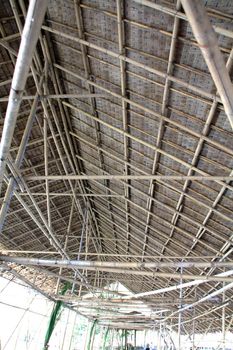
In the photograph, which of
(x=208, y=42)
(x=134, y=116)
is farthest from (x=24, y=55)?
(x=134, y=116)

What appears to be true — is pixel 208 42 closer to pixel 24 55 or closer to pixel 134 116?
pixel 24 55

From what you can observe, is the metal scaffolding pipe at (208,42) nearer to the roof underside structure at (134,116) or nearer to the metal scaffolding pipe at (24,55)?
the roof underside structure at (134,116)

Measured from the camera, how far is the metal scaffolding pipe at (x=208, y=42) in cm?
375

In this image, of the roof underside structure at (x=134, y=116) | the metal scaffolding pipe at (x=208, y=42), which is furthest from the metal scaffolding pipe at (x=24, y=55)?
the metal scaffolding pipe at (x=208, y=42)

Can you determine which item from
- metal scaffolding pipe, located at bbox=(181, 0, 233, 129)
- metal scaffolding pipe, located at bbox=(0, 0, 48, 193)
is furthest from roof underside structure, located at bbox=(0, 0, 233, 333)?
metal scaffolding pipe, located at bbox=(0, 0, 48, 193)

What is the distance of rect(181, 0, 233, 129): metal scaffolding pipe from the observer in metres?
3.75

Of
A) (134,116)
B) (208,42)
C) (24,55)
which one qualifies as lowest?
(208,42)

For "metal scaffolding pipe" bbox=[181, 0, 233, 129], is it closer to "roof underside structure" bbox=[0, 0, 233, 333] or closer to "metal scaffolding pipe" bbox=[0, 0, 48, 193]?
"roof underside structure" bbox=[0, 0, 233, 333]

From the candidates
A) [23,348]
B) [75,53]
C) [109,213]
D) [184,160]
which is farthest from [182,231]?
[23,348]

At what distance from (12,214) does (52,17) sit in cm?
1315

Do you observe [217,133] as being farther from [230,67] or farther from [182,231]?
[182,231]

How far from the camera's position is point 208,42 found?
13.2ft

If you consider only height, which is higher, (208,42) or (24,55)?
(24,55)

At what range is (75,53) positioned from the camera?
1050cm
